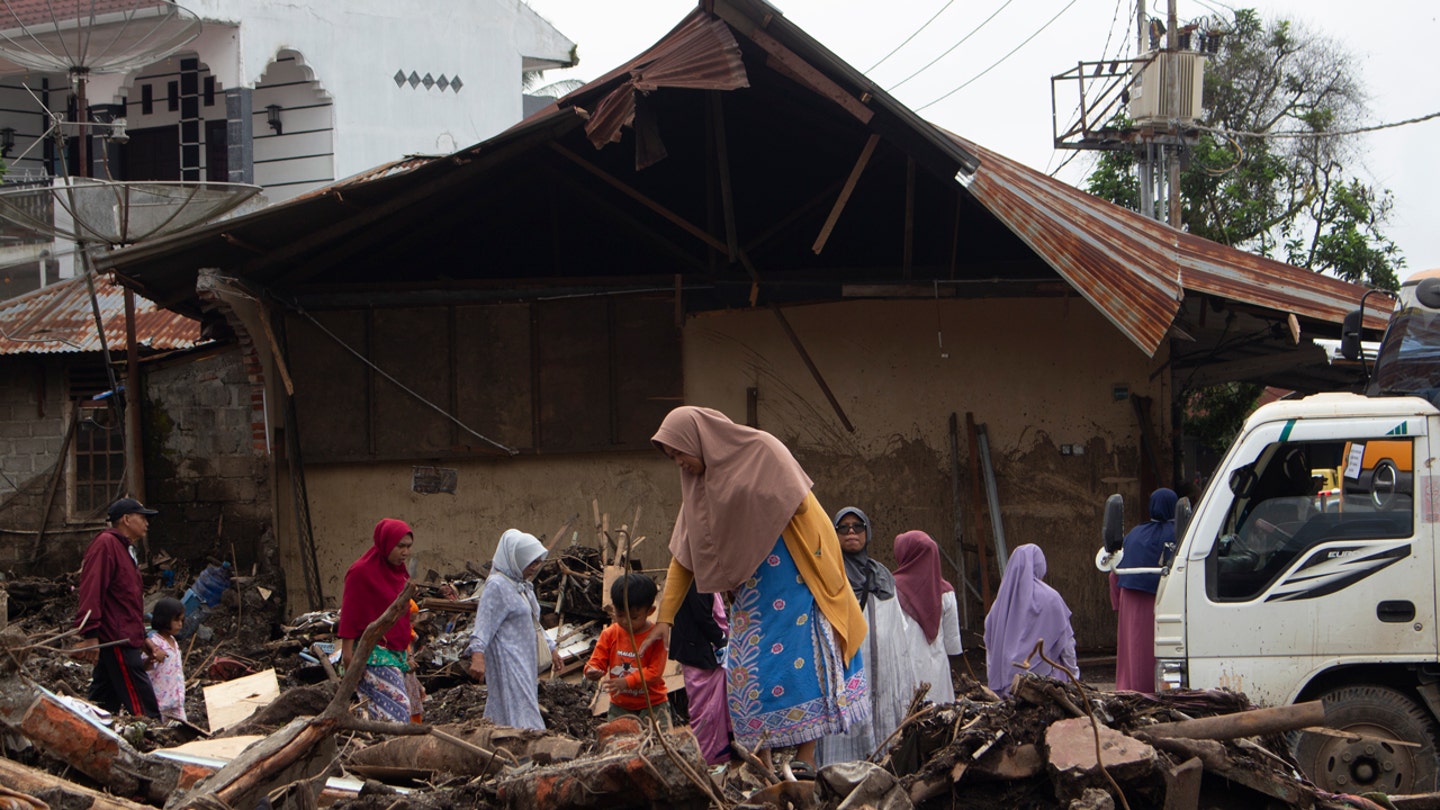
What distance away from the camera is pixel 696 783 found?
3678 mm

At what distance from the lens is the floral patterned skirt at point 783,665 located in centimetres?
496

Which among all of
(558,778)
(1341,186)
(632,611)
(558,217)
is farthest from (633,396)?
(1341,186)

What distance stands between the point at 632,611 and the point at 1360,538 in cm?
339

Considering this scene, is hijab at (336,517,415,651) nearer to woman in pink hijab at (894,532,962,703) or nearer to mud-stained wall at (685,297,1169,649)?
woman in pink hijab at (894,532,962,703)

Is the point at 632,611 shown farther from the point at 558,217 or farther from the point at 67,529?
the point at 67,529

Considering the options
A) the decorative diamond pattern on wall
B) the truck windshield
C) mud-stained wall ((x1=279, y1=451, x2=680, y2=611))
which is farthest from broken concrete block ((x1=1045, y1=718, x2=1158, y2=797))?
the decorative diamond pattern on wall

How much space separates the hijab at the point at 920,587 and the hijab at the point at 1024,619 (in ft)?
1.65

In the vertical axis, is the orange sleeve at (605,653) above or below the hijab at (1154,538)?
below

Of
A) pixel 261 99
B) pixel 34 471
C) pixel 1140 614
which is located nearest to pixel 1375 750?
pixel 1140 614

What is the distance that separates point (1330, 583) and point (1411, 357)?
130cm

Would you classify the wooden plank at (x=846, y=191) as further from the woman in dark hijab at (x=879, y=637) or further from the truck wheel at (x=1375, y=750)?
the truck wheel at (x=1375, y=750)

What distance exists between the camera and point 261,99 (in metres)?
20.6

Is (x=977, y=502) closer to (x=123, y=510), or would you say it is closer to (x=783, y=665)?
(x=783, y=665)

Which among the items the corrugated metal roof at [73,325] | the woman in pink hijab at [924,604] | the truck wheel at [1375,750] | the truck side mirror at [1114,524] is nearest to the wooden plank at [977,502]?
the woman in pink hijab at [924,604]
